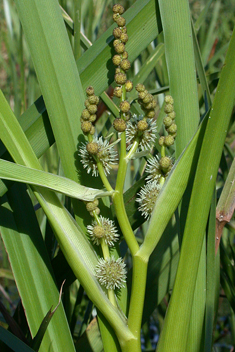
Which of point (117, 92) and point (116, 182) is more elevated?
point (117, 92)

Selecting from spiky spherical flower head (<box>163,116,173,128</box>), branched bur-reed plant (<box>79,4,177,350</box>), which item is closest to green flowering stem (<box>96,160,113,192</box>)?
branched bur-reed plant (<box>79,4,177,350</box>)

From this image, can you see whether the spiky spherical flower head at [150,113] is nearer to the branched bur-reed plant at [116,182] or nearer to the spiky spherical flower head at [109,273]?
the branched bur-reed plant at [116,182]

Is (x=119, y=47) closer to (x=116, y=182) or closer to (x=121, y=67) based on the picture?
(x=121, y=67)

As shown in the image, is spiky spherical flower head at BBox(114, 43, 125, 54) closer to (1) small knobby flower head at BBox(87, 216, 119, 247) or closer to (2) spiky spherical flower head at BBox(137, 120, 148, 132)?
(2) spiky spherical flower head at BBox(137, 120, 148, 132)

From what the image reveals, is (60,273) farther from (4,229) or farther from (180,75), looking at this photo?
(180,75)

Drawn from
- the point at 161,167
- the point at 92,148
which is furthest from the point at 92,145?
the point at 161,167

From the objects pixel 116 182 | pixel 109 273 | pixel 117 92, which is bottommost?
pixel 109 273

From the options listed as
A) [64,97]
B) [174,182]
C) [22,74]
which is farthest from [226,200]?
[22,74]
